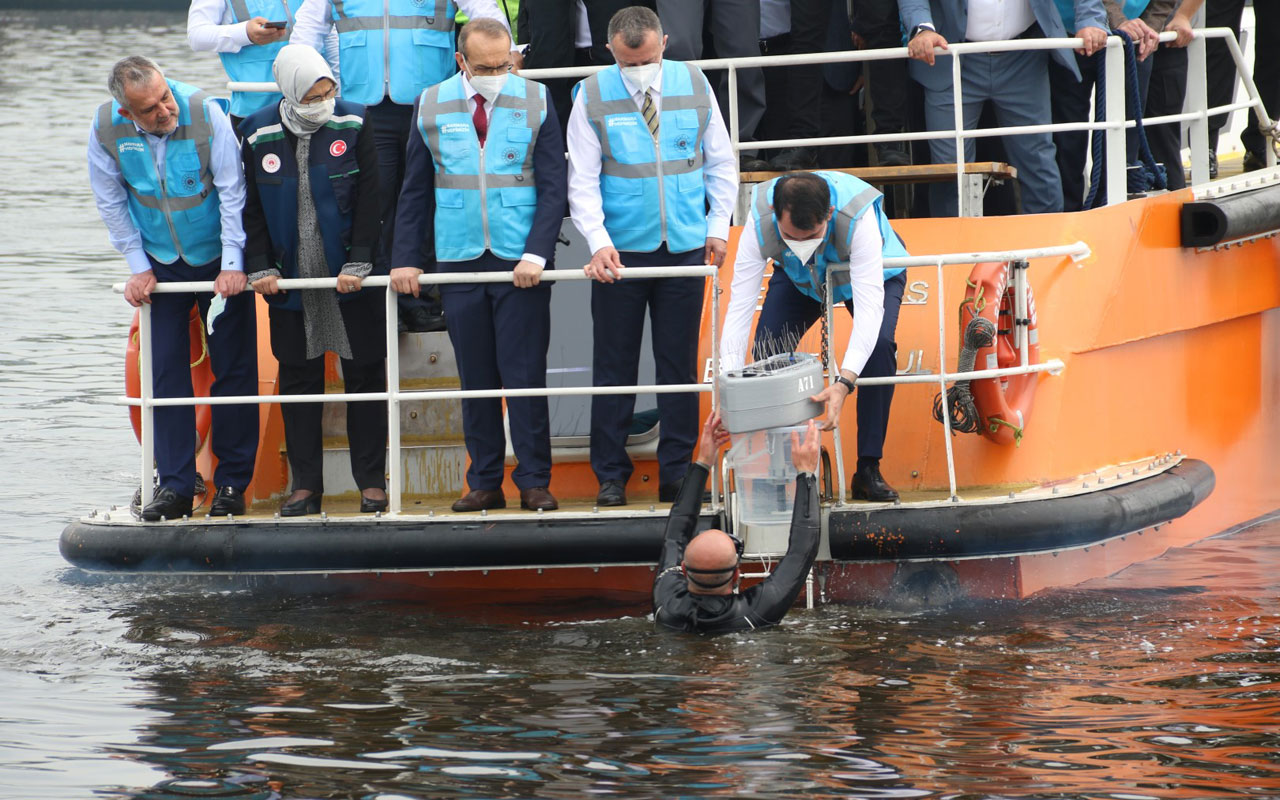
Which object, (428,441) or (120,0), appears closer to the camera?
(428,441)

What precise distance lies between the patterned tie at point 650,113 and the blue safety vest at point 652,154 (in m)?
0.02

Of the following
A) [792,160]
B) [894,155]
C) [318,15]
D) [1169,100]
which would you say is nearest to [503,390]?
[318,15]

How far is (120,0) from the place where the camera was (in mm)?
56438

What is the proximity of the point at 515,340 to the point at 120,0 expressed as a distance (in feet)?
177

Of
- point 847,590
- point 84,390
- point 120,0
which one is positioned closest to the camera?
point 847,590

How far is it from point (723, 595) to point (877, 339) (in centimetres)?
120

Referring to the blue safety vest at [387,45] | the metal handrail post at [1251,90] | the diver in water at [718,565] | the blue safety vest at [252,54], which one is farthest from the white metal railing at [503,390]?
the metal handrail post at [1251,90]

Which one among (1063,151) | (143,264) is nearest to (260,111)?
(143,264)

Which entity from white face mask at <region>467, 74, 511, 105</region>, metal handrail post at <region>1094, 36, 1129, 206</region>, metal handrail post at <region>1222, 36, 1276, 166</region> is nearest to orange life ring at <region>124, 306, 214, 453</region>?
white face mask at <region>467, 74, 511, 105</region>

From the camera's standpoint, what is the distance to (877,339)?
6605 millimetres

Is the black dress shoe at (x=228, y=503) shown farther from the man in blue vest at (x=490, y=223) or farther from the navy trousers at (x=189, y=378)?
the man in blue vest at (x=490, y=223)

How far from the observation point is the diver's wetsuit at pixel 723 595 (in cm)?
626

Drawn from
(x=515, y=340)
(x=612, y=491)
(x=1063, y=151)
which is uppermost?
(x=1063, y=151)

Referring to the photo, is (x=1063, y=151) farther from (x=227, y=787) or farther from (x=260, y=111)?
(x=227, y=787)
